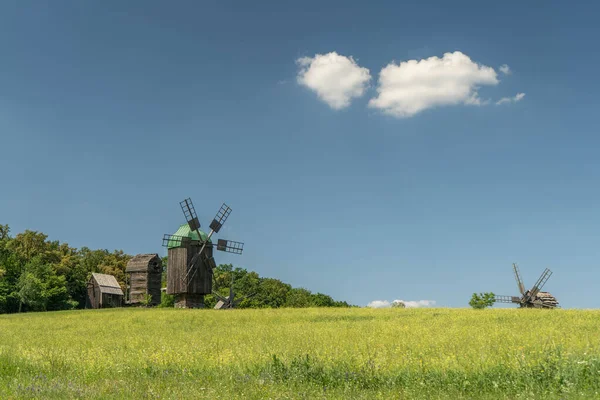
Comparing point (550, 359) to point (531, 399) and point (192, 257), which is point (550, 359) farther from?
point (192, 257)

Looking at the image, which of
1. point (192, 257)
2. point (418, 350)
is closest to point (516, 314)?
point (418, 350)

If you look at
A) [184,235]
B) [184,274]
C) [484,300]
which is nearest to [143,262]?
[184,235]

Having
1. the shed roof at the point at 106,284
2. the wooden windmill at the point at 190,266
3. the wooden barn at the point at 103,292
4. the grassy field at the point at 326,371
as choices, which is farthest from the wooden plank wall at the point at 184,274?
the grassy field at the point at 326,371

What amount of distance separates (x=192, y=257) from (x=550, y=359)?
151ft

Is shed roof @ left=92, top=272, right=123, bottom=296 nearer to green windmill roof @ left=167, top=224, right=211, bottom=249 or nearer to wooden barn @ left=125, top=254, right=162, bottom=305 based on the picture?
wooden barn @ left=125, top=254, right=162, bottom=305

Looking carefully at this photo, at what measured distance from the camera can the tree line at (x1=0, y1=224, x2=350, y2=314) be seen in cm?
6438

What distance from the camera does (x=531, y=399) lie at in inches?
382

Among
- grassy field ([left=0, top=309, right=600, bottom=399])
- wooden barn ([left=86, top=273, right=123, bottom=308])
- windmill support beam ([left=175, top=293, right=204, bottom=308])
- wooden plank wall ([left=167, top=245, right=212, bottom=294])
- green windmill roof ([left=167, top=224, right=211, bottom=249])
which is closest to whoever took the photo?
grassy field ([left=0, top=309, right=600, bottom=399])

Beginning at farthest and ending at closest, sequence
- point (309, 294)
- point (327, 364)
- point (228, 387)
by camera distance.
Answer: point (309, 294)
point (327, 364)
point (228, 387)

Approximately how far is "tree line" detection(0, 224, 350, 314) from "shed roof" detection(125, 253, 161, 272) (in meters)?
5.18

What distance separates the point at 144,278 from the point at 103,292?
26.3 ft

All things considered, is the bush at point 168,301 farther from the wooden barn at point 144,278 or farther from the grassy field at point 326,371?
the grassy field at point 326,371

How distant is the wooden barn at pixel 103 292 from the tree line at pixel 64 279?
2.29 metres

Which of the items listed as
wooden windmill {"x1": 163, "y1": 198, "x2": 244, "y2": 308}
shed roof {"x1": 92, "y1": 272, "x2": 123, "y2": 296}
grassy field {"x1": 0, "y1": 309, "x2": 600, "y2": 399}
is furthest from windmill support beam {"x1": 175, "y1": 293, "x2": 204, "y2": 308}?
grassy field {"x1": 0, "y1": 309, "x2": 600, "y2": 399}
